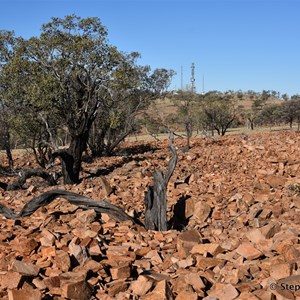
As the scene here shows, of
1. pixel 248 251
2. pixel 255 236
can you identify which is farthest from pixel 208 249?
pixel 255 236

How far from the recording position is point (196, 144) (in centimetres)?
1953

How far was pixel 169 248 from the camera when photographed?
5.81 meters

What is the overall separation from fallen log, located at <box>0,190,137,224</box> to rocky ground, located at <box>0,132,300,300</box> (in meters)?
0.15

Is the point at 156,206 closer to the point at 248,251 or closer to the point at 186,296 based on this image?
the point at 248,251

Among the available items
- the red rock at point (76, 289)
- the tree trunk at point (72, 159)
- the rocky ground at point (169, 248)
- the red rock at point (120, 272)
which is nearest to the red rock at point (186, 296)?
the rocky ground at point (169, 248)

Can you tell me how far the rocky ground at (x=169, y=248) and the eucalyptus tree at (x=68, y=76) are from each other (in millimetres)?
4396

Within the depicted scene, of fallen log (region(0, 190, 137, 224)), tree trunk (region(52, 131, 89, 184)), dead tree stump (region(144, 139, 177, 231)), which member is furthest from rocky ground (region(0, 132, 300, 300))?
tree trunk (region(52, 131, 89, 184))

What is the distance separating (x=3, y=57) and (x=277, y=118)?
3952 cm

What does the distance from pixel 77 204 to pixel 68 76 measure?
8431mm

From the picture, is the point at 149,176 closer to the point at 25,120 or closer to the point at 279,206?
the point at 279,206

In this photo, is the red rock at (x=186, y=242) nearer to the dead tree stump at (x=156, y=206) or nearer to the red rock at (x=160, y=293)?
the dead tree stump at (x=156, y=206)

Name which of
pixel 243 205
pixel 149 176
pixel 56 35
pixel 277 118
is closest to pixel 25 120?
pixel 56 35

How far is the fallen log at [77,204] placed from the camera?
7.08 m

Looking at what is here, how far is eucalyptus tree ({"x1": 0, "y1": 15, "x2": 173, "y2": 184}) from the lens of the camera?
13.7 metres
